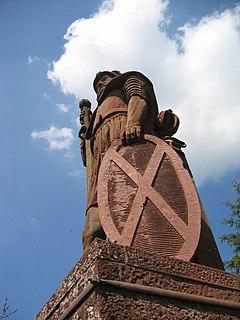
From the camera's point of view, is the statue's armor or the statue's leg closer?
the statue's leg

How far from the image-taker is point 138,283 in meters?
2.73

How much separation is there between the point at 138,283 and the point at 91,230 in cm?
200

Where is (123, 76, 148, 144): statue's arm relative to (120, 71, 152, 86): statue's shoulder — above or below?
below

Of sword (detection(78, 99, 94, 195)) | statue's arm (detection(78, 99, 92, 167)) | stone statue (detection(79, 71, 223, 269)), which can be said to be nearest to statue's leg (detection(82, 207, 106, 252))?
stone statue (detection(79, 71, 223, 269))

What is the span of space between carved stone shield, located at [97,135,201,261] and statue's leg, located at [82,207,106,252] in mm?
944

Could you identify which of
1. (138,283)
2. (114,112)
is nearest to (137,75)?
(114,112)

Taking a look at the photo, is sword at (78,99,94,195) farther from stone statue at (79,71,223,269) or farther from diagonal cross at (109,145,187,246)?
diagonal cross at (109,145,187,246)

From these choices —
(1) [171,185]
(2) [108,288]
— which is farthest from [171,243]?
(2) [108,288]

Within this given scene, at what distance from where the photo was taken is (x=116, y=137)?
484cm

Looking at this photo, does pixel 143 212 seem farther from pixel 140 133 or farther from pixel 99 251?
pixel 140 133

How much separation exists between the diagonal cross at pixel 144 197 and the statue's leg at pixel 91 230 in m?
0.99

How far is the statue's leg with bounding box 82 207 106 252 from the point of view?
464 cm

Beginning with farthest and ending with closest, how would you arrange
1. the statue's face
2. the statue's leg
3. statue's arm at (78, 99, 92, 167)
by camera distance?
statue's arm at (78, 99, 92, 167) → the statue's face → the statue's leg

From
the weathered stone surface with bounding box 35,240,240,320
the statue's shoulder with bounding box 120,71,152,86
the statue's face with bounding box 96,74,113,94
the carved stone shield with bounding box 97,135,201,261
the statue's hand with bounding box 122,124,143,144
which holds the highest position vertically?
the statue's face with bounding box 96,74,113,94
